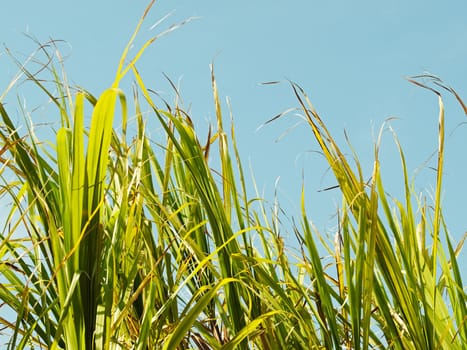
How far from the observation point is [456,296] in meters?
1.15

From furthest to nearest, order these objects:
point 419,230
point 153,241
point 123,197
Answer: point 419,230 < point 153,241 < point 123,197

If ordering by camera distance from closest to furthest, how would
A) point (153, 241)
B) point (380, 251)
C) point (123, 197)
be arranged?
1. point (123, 197)
2. point (380, 251)
3. point (153, 241)

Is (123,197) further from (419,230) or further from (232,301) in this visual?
(419,230)

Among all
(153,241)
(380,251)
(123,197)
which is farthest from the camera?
(153,241)

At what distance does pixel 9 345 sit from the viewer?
983 mm

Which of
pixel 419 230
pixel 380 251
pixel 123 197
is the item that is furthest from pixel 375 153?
pixel 123 197

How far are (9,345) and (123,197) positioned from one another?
0.83 ft

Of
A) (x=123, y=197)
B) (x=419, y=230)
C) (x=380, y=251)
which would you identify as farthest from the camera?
(x=419, y=230)

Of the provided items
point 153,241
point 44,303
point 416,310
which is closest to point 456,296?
point 416,310

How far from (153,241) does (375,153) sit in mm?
386

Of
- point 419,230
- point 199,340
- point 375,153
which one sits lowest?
point 199,340

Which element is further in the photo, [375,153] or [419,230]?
[419,230]

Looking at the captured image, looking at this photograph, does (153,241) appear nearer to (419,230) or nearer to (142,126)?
(142,126)

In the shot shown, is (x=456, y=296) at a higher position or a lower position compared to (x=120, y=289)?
lower
